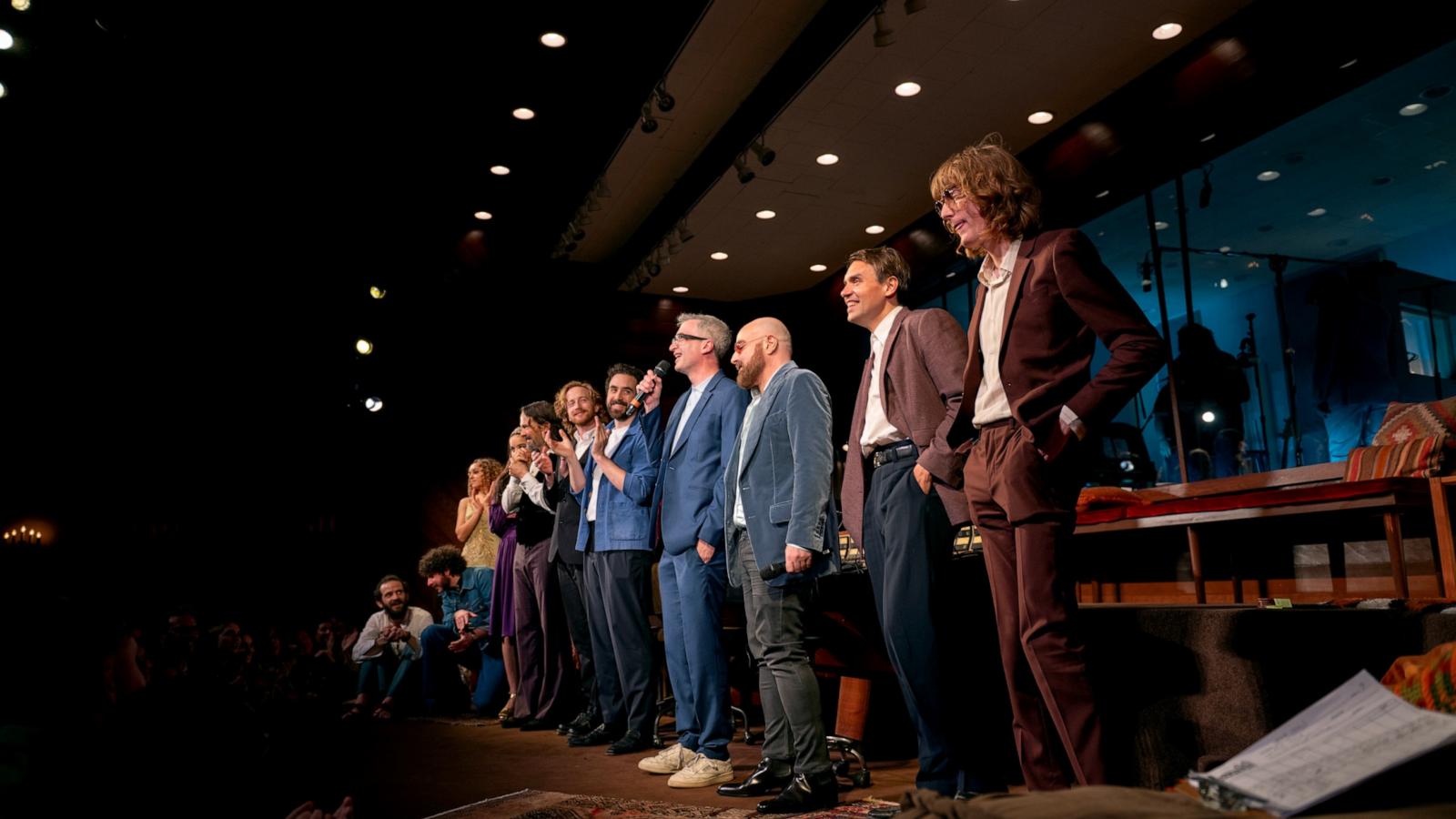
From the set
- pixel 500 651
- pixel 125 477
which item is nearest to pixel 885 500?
pixel 500 651

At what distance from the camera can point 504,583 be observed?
16.7ft

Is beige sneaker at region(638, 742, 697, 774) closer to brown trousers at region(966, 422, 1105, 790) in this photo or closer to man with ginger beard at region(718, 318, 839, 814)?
man with ginger beard at region(718, 318, 839, 814)

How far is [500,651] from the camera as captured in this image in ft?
18.8

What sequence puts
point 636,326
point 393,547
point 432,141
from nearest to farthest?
1. point 432,141
2. point 393,547
3. point 636,326

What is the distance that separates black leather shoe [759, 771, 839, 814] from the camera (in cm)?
243

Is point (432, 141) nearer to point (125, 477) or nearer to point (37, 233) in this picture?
point (37, 233)

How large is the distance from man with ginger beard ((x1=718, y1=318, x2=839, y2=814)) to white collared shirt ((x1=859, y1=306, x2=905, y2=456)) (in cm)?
13

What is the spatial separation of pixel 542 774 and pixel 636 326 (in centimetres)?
686

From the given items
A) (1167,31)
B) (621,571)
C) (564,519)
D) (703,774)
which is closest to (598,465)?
(621,571)

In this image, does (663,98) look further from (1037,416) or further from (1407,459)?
(1037,416)

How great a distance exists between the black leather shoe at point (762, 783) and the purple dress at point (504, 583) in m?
2.57

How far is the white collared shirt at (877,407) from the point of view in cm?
251

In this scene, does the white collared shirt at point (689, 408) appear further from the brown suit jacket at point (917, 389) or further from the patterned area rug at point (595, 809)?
the patterned area rug at point (595, 809)

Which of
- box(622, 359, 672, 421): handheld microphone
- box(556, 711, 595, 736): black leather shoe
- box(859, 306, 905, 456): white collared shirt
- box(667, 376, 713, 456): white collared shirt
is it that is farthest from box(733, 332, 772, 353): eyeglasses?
box(556, 711, 595, 736): black leather shoe
